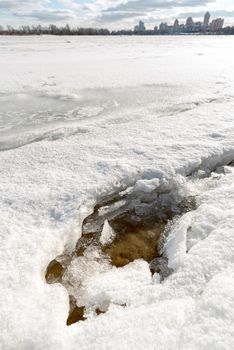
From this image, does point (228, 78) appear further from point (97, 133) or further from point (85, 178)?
point (85, 178)

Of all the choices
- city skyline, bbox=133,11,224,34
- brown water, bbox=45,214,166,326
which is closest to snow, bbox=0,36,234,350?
brown water, bbox=45,214,166,326

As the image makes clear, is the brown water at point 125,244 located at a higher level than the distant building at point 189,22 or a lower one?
higher

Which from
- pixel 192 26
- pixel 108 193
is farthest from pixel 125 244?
pixel 192 26

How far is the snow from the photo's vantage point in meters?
1.28

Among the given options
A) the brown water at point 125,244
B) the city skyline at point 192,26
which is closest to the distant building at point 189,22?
the city skyline at point 192,26

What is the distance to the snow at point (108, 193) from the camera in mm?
1278

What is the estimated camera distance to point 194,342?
117cm

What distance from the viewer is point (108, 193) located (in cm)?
236

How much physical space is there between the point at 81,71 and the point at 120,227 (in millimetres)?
6553

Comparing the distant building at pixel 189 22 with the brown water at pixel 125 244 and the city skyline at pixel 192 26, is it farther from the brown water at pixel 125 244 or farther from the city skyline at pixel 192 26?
the brown water at pixel 125 244

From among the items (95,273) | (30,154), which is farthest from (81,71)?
(95,273)

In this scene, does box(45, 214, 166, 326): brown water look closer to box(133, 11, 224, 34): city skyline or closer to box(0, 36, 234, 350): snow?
box(0, 36, 234, 350): snow

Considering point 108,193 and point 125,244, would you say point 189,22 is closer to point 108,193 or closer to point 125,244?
point 108,193

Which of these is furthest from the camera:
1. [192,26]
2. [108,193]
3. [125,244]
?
[192,26]
